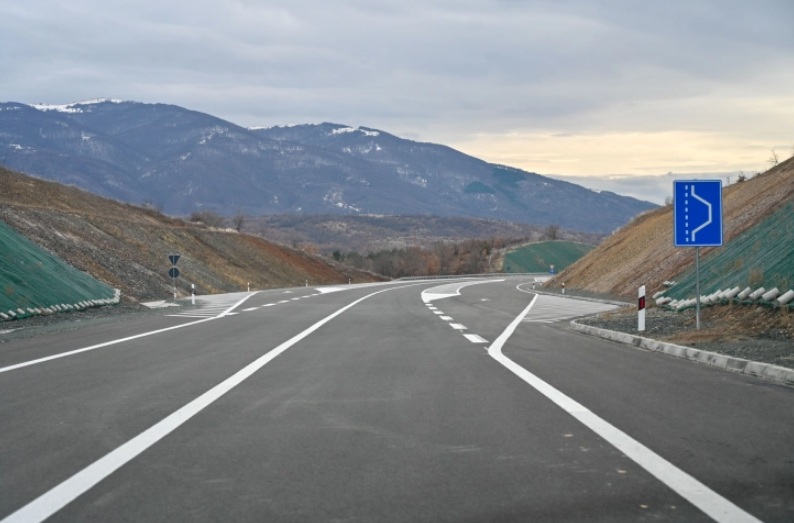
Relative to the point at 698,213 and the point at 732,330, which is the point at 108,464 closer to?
the point at 732,330

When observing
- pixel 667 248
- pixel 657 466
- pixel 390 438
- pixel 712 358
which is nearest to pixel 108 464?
pixel 390 438

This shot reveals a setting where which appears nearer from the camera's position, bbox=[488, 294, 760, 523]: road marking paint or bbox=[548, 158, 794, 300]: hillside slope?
Result: bbox=[488, 294, 760, 523]: road marking paint

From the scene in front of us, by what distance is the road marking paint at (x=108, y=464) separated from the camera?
5.43 metres

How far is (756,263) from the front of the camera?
20.6 m

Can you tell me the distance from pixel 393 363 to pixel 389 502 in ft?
24.9

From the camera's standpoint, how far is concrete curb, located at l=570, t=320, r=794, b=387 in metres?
11.3

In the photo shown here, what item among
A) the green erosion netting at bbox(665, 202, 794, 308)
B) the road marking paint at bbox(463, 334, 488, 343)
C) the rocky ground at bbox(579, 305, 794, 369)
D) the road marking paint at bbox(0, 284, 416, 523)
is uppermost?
the green erosion netting at bbox(665, 202, 794, 308)

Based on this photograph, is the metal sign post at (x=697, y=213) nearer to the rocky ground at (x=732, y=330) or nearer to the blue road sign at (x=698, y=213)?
the blue road sign at (x=698, y=213)

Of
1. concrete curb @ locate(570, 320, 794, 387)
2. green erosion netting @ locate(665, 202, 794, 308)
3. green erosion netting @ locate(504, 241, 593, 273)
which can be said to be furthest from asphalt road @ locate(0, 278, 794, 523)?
green erosion netting @ locate(504, 241, 593, 273)

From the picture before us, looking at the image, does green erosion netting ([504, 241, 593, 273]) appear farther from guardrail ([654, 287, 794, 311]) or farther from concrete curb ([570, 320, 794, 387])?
concrete curb ([570, 320, 794, 387])

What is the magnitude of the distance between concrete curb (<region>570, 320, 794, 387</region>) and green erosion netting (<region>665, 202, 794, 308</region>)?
3147 mm

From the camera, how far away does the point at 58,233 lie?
5078 centimetres

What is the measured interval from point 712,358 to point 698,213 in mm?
5417

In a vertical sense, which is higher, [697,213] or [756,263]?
[697,213]
